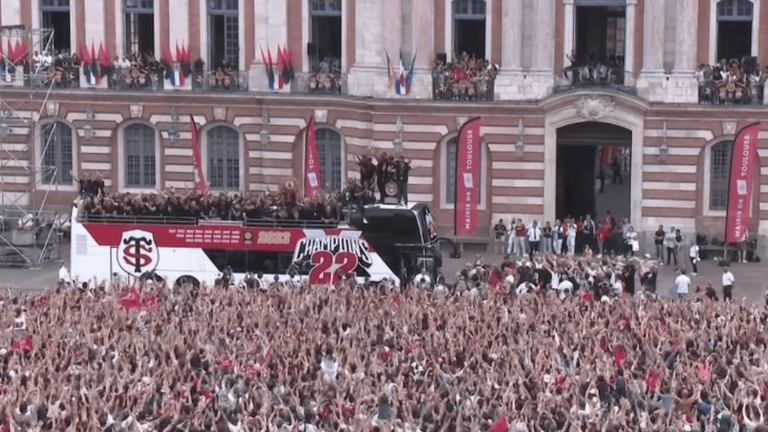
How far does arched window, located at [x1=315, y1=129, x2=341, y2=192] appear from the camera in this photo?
54469 millimetres

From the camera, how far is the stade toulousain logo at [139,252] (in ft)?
145

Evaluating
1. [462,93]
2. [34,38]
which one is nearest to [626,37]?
[462,93]

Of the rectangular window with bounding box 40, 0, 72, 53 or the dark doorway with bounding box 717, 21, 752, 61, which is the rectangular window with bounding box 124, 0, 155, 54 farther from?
the dark doorway with bounding box 717, 21, 752, 61

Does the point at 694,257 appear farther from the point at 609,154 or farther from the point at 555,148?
the point at 609,154

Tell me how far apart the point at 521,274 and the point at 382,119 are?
454 inches

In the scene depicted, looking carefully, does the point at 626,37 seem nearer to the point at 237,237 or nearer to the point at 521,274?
the point at 521,274

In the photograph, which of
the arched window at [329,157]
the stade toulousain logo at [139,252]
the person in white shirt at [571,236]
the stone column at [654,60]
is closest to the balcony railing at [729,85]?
the stone column at [654,60]

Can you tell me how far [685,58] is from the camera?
5075cm

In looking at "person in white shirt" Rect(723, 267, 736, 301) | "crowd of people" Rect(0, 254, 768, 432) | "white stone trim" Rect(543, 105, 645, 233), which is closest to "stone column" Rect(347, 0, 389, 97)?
"white stone trim" Rect(543, 105, 645, 233)

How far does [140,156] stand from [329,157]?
6.64 m

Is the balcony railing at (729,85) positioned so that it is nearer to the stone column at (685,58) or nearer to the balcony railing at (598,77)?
the stone column at (685,58)

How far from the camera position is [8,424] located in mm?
25156

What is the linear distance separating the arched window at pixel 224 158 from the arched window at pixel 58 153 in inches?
199

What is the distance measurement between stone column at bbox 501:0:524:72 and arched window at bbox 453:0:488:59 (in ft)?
3.43
